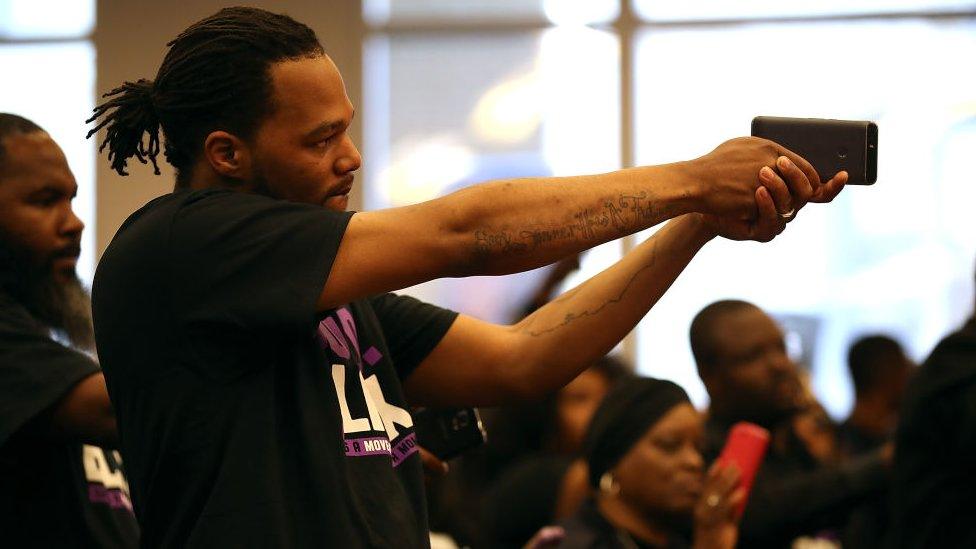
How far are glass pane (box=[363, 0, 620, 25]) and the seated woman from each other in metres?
4.24

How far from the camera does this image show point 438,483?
4.12m

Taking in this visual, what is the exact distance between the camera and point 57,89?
6.17 metres

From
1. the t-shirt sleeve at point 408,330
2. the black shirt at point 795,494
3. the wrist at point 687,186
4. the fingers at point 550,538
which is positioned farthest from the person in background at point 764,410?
the wrist at point 687,186

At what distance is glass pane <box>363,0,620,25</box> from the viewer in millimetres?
7320

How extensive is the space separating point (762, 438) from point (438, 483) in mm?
1215

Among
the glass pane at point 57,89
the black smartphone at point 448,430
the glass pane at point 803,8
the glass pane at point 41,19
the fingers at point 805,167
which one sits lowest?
the black smartphone at point 448,430

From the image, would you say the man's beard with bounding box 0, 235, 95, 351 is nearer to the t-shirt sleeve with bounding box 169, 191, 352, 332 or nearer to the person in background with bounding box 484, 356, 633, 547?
the t-shirt sleeve with bounding box 169, 191, 352, 332

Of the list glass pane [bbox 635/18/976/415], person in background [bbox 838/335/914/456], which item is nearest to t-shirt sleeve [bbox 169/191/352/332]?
person in background [bbox 838/335/914/456]

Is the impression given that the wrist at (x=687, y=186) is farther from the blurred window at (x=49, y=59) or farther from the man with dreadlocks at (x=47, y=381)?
the blurred window at (x=49, y=59)

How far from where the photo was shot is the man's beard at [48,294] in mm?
2404

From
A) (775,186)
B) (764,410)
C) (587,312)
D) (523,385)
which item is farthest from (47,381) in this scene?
(764,410)

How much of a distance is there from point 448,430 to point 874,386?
4.04 meters

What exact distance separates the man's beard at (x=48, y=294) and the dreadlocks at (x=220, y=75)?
1.93ft

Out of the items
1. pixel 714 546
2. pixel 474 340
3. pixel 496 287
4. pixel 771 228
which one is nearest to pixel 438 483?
pixel 714 546
